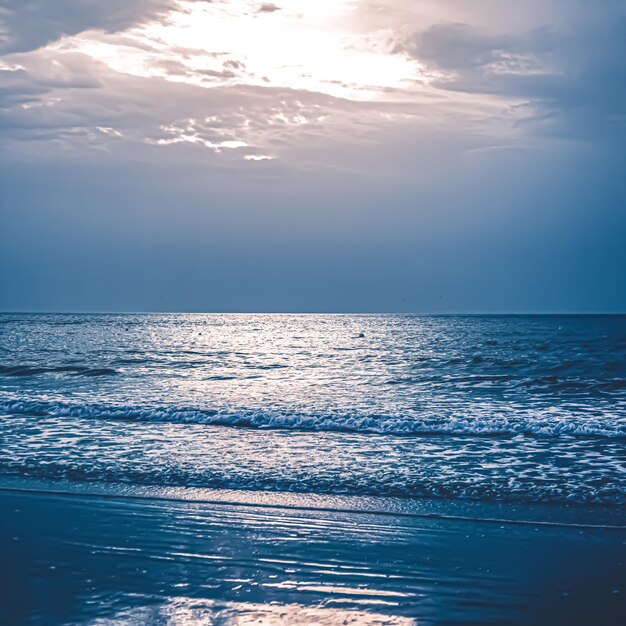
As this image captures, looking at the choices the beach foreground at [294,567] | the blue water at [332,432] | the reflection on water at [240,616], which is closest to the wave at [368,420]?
the blue water at [332,432]

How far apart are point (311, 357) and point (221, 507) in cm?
3711

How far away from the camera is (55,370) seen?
116 feet

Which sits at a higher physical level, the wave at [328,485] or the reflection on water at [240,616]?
the reflection on water at [240,616]

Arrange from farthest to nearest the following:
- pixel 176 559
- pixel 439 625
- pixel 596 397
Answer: pixel 596 397 < pixel 176 559 < pixel 439 625

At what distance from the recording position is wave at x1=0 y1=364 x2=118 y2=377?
33.8 metres

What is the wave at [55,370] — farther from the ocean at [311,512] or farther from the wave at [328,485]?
the wave at [328,485]

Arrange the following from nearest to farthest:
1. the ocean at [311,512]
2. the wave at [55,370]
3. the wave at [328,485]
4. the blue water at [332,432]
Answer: the ocean at [311,512] < the wave at [328,485] < the blue water at [332,432] < the wave at [55,370]

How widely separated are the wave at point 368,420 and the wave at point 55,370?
13594mm

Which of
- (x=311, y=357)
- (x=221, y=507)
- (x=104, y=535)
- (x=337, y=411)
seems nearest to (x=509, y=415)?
(x=337, y=411)

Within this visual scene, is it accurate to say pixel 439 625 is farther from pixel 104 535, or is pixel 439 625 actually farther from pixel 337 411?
pixel 337 411

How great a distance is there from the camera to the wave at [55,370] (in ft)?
111

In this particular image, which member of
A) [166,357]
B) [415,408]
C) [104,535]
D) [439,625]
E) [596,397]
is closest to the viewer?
[439,625]

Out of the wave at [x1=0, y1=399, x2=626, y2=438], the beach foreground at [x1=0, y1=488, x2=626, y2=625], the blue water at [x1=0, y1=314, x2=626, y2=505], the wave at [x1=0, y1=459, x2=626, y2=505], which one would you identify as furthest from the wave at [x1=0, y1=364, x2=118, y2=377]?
the beach foreground at [x1=0, y1=488, x2=626, y2=625]

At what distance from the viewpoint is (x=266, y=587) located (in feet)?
20.0
